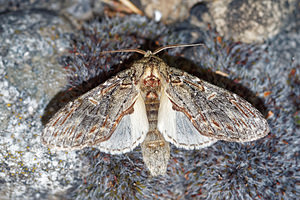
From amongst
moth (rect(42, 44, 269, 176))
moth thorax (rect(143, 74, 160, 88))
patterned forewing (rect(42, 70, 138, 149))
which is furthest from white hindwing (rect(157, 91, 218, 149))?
patterned forewing (rect(42, 70, 138, 149))

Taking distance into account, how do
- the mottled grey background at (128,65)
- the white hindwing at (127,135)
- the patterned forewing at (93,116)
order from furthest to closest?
the mottled grey background at (128,65), the white hindwing at (127,135), the patterned forewing at (93,116)

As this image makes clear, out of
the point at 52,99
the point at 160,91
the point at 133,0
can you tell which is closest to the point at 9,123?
the point at 52,99

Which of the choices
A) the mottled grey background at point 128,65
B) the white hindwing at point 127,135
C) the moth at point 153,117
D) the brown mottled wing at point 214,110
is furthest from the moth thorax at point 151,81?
the mottled grey background at point 128,65

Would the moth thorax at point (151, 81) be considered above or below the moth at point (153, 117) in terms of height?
above

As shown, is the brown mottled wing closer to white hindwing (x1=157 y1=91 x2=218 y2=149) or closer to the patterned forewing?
white hindwing (x1=157 y1=91 x2=218 y2=149)

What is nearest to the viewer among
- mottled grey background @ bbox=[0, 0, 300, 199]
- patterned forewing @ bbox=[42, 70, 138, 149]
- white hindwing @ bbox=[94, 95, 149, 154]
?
patterned forewing @ bbox=[42, 70, 138, 149]

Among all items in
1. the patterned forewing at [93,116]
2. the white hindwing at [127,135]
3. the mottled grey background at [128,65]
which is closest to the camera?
the patterned forewing at [93,116]

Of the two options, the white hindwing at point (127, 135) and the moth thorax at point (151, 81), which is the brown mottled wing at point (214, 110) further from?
the white hindwing at point (127, 135)

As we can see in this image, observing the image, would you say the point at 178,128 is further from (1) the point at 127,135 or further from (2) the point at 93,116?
(2) the point at 93,116

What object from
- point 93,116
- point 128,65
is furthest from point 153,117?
point 128,65

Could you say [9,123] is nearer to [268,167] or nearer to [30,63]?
[30,63]
